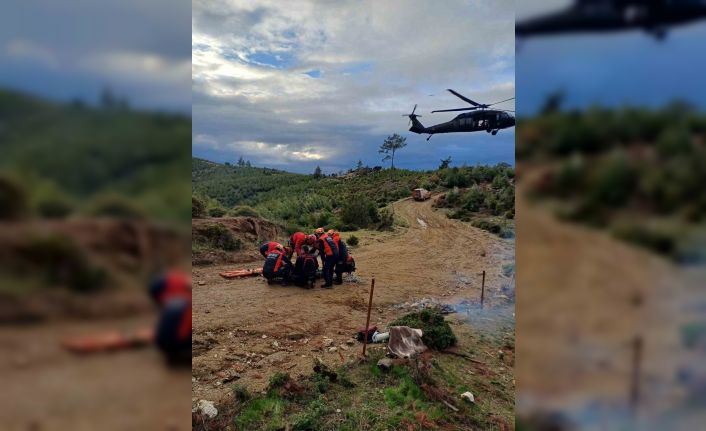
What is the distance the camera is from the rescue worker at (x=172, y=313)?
53 centimetres

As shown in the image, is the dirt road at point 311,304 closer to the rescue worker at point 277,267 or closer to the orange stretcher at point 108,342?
the rescue worker at point 277,267

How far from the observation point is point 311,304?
621 cm

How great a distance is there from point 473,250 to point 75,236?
10580 mm

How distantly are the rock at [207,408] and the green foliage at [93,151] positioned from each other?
3468 millimetres

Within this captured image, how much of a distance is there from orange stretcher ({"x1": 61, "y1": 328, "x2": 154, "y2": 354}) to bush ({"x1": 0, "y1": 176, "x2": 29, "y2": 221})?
145 mm

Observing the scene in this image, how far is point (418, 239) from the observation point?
1142cm

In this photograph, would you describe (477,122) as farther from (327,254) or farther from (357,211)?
(357,211)

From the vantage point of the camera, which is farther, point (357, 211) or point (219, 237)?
point (357, 211)

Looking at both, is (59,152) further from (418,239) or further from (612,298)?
(418,239)

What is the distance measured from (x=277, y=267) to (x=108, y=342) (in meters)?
6.25

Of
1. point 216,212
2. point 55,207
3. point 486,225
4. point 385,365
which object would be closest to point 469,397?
point 385,365

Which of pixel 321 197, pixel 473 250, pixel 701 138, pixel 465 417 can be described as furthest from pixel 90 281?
pixel 321 197

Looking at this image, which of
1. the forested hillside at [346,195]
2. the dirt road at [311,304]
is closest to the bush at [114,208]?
the dirt road at [311,304]

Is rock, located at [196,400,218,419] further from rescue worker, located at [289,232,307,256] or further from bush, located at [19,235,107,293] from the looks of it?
bush, located at [19,235,107,293]
